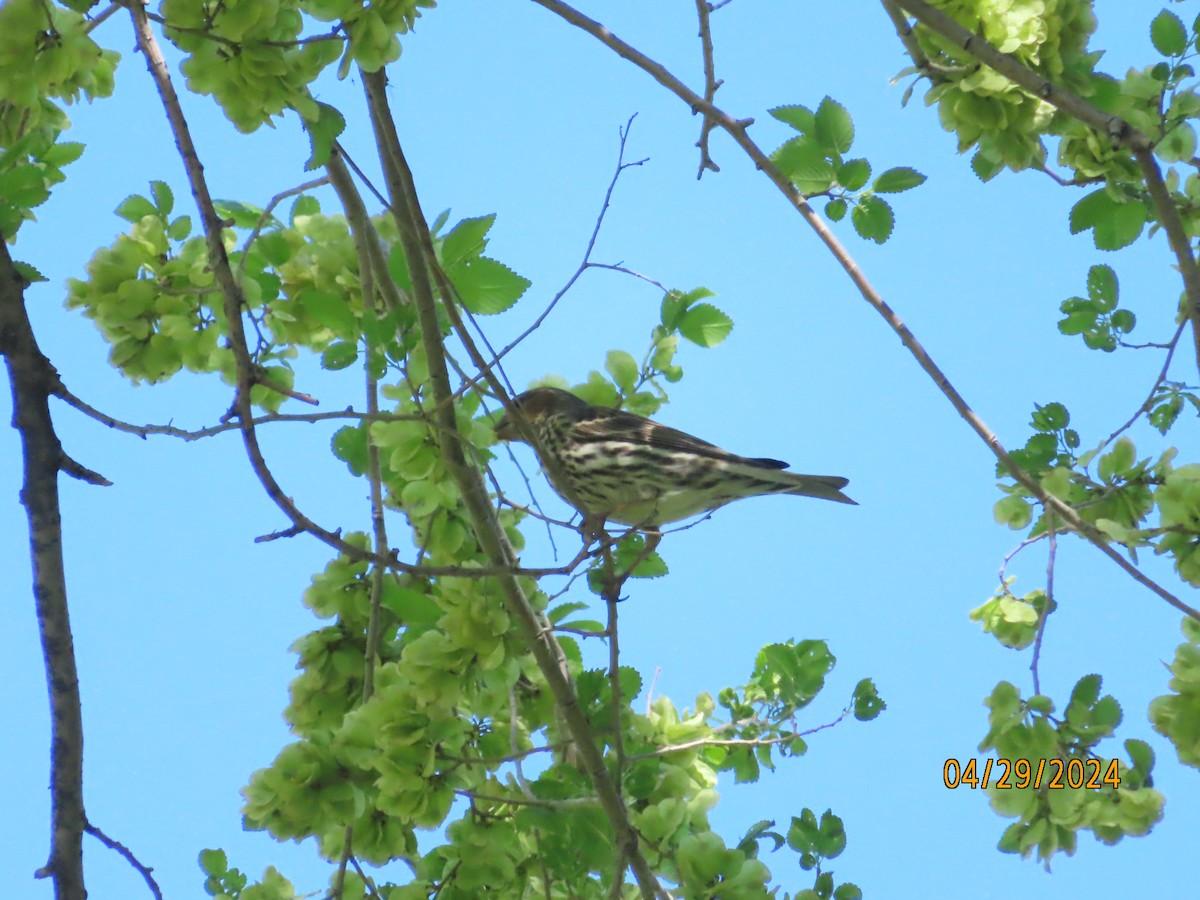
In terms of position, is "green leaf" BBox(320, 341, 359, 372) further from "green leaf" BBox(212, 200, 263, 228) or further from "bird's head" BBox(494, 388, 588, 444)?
"bird's head" BBox(494, 388, 588, 444)

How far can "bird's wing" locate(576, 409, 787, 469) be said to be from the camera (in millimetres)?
5590

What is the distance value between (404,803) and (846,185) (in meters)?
2.03

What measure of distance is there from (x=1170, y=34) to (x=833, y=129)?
1.06 metres

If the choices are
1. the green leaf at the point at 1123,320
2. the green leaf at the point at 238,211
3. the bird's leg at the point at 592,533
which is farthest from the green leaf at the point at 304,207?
the green leaf at the point at 1123,320

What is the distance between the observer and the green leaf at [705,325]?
412 centimetres

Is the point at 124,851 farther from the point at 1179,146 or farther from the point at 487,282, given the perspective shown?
the point at 1179,146

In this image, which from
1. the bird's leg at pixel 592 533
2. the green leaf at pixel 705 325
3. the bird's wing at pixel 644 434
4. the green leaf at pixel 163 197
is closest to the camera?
the bird's leg at pixel 592 533

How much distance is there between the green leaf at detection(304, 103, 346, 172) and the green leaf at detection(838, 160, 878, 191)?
1.31m

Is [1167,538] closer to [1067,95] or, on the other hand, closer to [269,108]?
[1067,95]

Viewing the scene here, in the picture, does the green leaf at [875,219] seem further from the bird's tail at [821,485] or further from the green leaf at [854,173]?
the bird's tail at [821,485]

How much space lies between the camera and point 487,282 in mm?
3242

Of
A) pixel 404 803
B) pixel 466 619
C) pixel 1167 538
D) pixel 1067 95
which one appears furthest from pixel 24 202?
pixel 1167 538

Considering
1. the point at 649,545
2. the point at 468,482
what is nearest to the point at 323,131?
the point at 468,482

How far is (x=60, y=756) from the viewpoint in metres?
3.20
